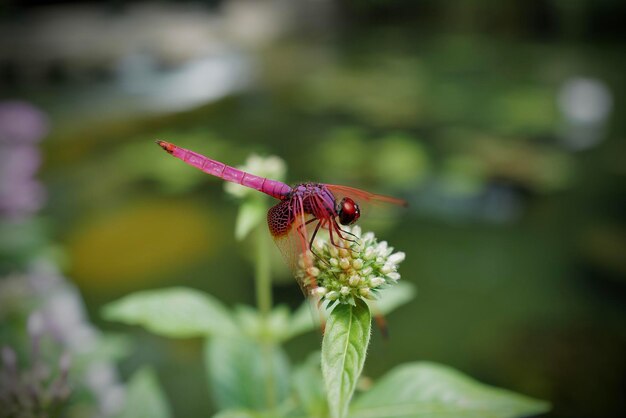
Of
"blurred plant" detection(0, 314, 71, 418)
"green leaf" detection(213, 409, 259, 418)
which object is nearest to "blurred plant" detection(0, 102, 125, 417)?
"blurred plant" detection(0, 314, 71, 418)

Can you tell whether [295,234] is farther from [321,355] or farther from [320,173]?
[320,173]

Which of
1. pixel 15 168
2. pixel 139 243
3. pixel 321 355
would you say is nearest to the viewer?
pixel 321 355

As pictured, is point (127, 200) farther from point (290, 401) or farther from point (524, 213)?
point (290, 401)

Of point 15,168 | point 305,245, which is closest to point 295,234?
A: point 305,245

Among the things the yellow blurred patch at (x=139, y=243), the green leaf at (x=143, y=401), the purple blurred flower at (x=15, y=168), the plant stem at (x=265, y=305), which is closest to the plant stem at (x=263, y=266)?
the plant stem at (x=265, y=305)

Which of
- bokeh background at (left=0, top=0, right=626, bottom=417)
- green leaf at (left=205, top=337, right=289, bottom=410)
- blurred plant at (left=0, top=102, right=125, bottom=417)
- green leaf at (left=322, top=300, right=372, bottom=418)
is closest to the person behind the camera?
green leaf at (left=322, top=300, right=372, bottom=418)

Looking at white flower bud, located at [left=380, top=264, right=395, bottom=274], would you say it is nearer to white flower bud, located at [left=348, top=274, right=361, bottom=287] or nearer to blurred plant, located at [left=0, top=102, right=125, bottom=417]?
white flower bud, located at [left=348, top=274, right=361, bottom=287]

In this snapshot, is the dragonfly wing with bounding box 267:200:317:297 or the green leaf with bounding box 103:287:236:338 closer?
the dragonfly wing with bounding box 267:200:317:297
